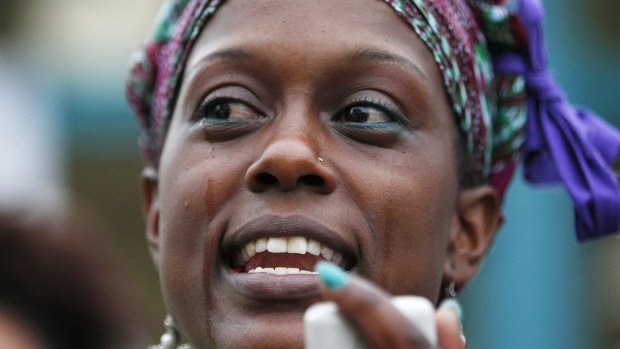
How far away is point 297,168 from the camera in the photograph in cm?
257

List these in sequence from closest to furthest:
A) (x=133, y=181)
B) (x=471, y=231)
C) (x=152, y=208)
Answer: (x=471, y=231) < (x=152, y=208) < (x=133, y=181)

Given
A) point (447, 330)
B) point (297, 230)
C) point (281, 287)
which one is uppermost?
point (297, 230)

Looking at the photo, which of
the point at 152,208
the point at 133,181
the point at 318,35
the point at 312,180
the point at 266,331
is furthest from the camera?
the point at 133,181

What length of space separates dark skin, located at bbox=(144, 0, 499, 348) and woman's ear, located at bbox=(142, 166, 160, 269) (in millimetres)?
266

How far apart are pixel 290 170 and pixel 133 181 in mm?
4596

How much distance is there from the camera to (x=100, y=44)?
22.9ft

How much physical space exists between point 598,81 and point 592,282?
944 millimetres

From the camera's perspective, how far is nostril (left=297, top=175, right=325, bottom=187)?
8.56 ft

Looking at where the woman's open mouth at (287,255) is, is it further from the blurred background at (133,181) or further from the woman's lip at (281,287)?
the blurred background at (133,181)

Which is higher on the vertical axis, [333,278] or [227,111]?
[227,111]

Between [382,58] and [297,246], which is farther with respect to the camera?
[382,58]

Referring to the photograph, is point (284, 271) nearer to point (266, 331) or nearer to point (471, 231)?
point (266, 331)

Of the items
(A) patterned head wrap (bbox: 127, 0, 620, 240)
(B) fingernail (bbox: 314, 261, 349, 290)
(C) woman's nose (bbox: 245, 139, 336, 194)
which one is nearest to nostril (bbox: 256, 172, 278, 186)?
(C) woman's nose (bbox: 245, 139, 336, 194)

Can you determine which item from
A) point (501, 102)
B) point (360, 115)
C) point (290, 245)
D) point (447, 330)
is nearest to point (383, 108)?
point (360, 115)
